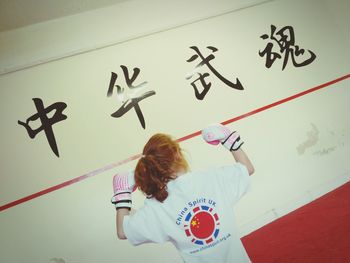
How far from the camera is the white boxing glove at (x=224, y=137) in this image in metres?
1.85

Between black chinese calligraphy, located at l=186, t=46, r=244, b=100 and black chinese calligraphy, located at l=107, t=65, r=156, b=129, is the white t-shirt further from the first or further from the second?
black chinese calligraphy, located at l=186, t=46, r=244, b=100

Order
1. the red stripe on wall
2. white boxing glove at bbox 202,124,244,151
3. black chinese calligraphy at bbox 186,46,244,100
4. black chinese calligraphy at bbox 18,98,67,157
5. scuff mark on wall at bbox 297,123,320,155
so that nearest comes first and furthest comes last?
1. white boxing glove at bbox 202,124,244,151
2. the red stripe on wall
3. black chinese calligraphy at bbox 18,98,67,157
4. black chinese calligraphy at bbox 186,46,244,100
5. scuff mark on wall at bbox 297,123,320,155

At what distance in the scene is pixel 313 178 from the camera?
3.48 meters

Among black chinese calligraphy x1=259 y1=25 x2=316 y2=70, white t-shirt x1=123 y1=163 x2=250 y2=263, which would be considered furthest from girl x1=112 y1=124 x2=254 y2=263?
black chinese calligraphy x1=259 y1=25 x2=316 y2=70

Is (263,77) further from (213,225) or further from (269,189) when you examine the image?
(213,225)

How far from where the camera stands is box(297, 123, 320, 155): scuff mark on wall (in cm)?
348

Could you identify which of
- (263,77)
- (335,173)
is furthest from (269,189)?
(263,77)

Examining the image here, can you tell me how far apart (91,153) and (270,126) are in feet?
6.74

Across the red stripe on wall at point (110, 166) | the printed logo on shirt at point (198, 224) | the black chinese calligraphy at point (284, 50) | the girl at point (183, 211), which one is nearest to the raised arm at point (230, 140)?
the girl at point (183, 211)

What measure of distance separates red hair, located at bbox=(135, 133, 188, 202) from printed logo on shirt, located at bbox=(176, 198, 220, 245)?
0.47 ft

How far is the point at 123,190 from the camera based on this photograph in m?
1.75

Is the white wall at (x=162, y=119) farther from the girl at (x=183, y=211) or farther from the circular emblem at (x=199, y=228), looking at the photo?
the circular emblem at (x=199, y=228)

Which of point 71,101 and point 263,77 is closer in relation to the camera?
point 71,101

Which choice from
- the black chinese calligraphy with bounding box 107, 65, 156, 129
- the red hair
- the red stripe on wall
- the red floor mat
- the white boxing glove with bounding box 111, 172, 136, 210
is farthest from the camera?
the black chinese calligraphy with bounding box 107, 65, 156, 129
